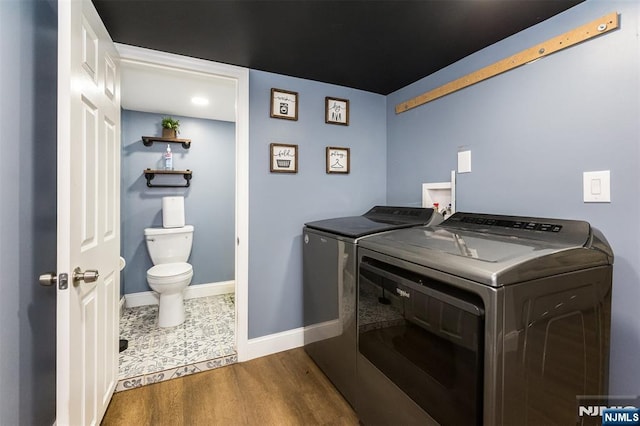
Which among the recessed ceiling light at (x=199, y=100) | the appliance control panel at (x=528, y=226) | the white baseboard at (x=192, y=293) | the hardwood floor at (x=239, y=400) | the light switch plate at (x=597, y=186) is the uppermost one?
the recessed ceiling light at (x=199, y=100)

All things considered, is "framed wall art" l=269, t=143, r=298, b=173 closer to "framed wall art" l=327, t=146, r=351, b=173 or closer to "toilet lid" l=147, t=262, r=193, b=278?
"framed wall art" l=327, t=146, r=351, b=173

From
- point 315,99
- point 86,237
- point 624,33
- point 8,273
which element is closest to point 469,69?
point 624,33

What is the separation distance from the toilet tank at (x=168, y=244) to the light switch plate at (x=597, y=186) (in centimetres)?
312

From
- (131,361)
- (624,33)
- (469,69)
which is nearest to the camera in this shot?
(624,33)

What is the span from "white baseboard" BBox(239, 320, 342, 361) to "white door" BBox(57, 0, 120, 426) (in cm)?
84

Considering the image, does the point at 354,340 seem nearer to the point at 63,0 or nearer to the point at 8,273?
the point at 8,273

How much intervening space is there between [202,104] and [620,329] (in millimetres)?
3261

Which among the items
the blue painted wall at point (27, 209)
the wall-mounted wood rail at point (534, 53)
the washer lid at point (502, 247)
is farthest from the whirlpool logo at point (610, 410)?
the blue painted wall at point (27, 209)

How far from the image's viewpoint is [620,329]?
1.18m

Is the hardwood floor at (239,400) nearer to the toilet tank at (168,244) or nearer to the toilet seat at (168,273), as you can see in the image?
the toilet seat at (168,273)

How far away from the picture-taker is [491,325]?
2.67 feet

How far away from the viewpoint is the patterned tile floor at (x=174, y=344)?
6.17 feet

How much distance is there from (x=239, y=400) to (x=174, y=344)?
0.90 metres

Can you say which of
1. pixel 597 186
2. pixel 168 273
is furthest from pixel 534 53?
pixel 168 273
